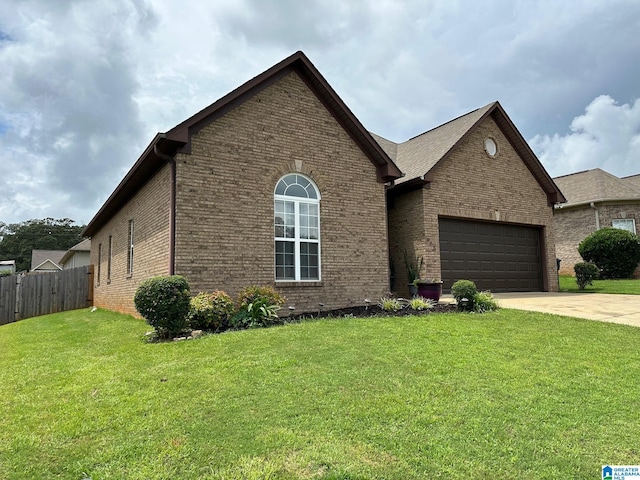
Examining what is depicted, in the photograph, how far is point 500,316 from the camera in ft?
31.0

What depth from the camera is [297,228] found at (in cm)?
1109

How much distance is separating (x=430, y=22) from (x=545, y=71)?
15.6 ft

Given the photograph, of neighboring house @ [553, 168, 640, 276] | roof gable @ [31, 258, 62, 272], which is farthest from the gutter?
roof gable @ [31, 258, 62, 272]

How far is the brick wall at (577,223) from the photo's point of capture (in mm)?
22797

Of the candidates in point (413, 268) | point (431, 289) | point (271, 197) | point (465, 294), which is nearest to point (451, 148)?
point (413, 268)

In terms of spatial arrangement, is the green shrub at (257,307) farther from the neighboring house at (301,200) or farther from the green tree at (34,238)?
the green tree at (34,238)

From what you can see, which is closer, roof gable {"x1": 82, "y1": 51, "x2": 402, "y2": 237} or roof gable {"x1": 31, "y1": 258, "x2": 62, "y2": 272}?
roof gable {"x1": 82, "y1": 51, "x2": 402, "y2": 237}

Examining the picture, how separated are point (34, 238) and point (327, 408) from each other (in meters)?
87.4

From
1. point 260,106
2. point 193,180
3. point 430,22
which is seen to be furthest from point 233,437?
point 430,22

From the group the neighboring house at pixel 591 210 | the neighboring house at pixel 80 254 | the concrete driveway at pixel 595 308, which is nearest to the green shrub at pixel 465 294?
Result: the concrete driveway at pixel 595 308

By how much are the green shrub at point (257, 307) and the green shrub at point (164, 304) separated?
3.94 ft

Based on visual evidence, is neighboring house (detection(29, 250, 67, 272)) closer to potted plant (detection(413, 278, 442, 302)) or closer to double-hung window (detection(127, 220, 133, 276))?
double-hung window (detection(127, 220, 133, 276))

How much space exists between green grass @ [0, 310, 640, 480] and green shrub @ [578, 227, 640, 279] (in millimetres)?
15561

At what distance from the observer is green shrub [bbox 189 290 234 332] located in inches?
336
